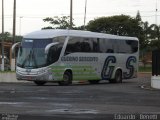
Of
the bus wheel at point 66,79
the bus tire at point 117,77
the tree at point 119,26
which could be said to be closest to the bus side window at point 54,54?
the bus wheel at point 66,79

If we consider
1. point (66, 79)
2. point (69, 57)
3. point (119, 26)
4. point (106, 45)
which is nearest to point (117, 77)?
point (106, 45)

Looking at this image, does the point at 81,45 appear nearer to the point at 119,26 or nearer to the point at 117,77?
the point at 117,77

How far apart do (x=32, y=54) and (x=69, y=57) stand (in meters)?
2.40

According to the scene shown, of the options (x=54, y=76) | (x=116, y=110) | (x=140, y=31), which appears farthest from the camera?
(x=140, y=31)

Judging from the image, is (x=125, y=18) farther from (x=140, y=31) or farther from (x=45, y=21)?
(x=45, y=21)

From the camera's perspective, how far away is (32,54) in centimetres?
3500

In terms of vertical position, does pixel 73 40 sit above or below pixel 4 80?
above

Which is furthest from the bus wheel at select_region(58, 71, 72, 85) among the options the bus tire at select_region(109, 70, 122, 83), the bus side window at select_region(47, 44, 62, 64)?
the bus tire at select_region(109, 70, 122, 83)

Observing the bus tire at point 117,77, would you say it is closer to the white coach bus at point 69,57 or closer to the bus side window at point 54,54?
the white coach bus at point 69,57

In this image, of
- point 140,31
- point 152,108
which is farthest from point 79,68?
point 140,31

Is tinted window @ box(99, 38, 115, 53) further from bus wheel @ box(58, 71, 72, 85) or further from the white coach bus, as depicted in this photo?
bus wheel @ box(58, 71, 72, 85)

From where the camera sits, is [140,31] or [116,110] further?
[140,31]

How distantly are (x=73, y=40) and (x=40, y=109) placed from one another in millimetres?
18984

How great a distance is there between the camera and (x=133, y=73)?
42.4m
